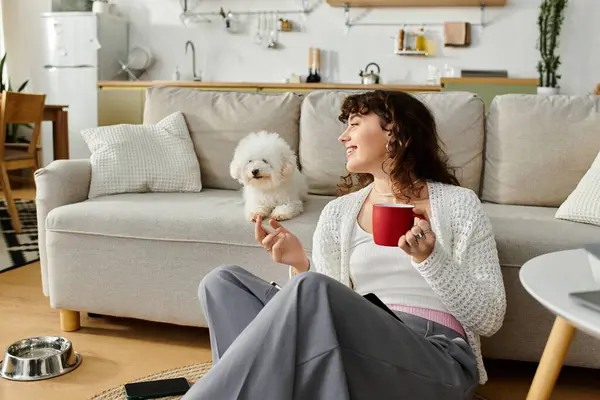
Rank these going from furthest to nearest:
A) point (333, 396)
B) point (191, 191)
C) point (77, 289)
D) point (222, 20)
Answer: point (222, 20) < point (191, 191) < point (77, 289) < point (333, 396)

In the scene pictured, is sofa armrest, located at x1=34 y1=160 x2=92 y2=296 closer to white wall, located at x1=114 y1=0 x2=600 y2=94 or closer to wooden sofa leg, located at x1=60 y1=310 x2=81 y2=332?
wooden sofa leg, located at x1=60 y1=310 x2=81 y2=332

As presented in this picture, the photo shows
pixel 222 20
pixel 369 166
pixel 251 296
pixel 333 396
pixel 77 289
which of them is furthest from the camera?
pixel 222 20

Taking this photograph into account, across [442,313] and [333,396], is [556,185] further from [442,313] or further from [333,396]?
[333,396]

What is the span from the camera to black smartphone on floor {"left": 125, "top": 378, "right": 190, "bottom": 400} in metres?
1.81

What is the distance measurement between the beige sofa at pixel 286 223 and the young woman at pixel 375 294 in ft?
1.63

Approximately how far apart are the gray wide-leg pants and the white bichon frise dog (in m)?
1.08

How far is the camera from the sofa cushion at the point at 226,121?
2.71 metres

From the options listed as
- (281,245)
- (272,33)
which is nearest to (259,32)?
(272,33)

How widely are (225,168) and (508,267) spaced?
1276 mm

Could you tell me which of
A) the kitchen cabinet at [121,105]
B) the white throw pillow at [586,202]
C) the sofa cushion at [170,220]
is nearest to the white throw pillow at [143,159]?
the sofa cushion at [170,220]

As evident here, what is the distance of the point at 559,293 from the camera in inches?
35.7

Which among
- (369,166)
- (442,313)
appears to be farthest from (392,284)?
(369,166)

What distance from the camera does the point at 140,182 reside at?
2.58m

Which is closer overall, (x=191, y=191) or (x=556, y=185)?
(x=556, y=185)
